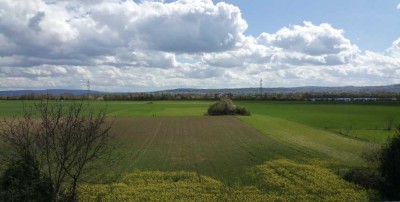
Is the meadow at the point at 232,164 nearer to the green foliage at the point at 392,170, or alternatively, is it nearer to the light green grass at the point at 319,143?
the light green grass at the point at 319,143

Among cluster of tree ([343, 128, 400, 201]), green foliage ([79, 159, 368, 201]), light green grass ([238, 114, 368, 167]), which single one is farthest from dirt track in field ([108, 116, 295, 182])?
cluster of tree ([343, 128, 400, 201])

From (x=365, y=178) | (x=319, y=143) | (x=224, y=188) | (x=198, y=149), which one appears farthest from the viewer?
(x=319, y=143)

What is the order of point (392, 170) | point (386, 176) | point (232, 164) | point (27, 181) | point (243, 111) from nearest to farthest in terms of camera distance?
point (27, 181), point (392, 170), point (386, 176), point (232, 164), point (243, 111)

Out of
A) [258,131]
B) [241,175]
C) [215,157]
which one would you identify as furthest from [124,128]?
[241,175]

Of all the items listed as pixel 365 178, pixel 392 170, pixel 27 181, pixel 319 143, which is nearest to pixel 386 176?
pixel 392 170

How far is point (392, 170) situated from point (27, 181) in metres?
18.2

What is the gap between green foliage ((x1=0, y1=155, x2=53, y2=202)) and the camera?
651 inches

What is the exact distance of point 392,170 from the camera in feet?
75.9

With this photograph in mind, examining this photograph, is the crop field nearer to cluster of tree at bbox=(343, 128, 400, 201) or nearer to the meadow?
the meadow

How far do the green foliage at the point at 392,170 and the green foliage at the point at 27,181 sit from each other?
17188mm

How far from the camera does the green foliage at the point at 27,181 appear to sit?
54.2 ft

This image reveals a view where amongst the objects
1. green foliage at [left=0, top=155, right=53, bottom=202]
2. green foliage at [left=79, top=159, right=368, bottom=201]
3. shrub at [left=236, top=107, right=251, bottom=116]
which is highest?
green foliage at [left=0, top=155, right=53, bottom=202]

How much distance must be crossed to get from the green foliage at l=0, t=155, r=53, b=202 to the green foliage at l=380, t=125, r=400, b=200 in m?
17.2

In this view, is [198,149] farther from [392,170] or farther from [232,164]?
[392,170]
